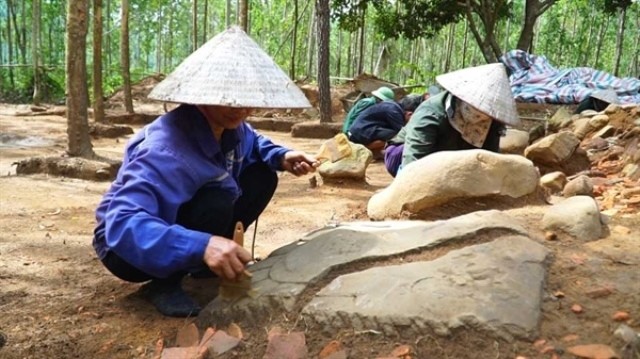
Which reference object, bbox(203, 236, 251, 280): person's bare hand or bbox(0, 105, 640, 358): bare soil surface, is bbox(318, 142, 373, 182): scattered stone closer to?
bbox(0, 105, 640, 358): bare soil surface

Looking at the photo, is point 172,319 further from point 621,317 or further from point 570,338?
point 621,317

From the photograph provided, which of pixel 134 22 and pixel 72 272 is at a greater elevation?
pixel 134 22

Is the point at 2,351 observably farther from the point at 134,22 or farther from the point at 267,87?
the point at 134,22

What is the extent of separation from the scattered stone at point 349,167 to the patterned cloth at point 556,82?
4.82 m

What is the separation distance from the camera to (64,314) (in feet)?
6.63

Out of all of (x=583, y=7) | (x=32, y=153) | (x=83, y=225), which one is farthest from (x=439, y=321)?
(x=583, y=7)

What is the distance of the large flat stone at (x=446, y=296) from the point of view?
1.54 metres

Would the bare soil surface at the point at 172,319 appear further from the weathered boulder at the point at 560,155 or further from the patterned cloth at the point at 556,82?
the patterned cloth at the point at 556,82

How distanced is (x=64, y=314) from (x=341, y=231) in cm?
101

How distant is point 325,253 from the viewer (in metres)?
2.01

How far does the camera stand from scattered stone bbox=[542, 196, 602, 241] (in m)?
2.19

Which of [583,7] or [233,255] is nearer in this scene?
[233,255]

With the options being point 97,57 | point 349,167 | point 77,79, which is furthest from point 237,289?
point 97,57

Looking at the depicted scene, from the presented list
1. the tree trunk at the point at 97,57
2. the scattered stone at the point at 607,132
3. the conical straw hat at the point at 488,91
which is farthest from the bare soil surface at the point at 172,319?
the tree trunk at the point at 97,57
